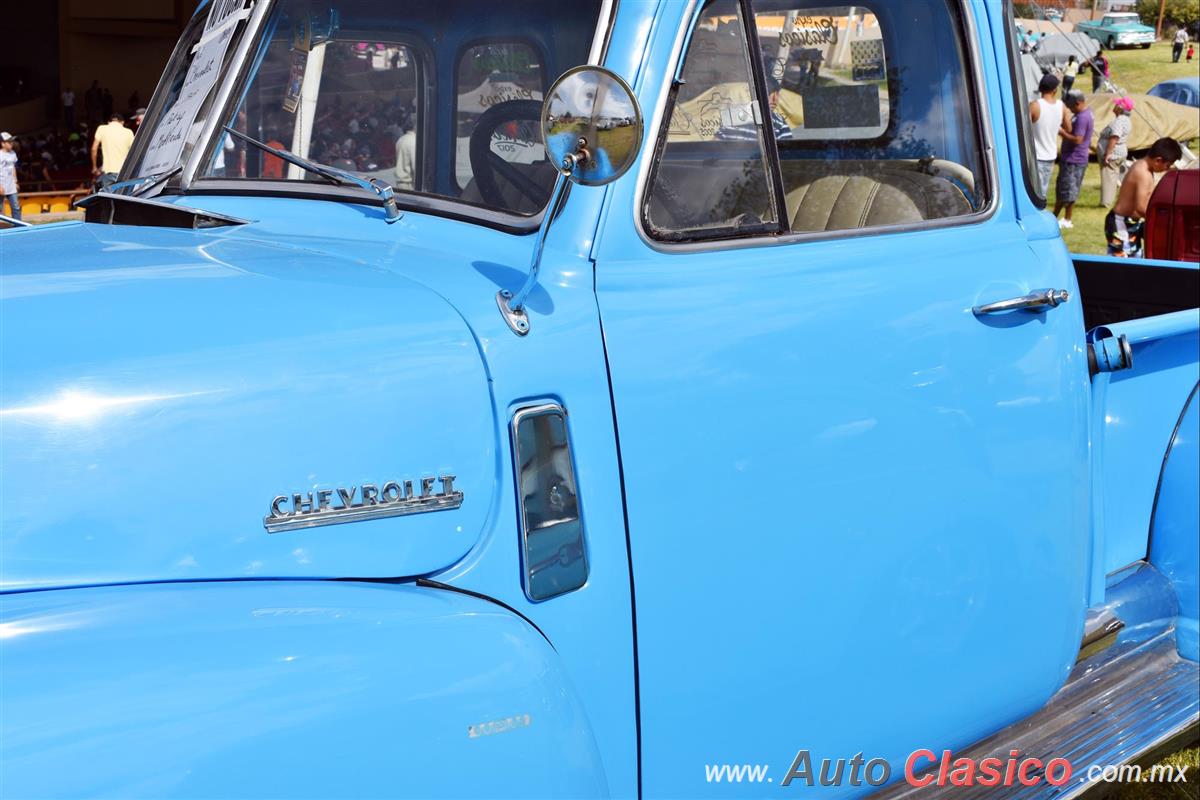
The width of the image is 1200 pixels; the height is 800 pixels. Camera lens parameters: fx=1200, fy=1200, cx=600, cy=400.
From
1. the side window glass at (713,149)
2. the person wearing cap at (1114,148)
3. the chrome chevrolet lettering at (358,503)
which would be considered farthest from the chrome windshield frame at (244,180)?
the person wearing cap at (1114,148)

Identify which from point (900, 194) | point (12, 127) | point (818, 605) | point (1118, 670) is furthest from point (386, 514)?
point (12, 127)

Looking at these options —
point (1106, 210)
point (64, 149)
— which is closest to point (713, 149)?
point (1106, 210)

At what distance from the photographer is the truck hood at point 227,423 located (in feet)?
4.69

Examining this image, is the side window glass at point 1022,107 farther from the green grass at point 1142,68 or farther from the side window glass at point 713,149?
the green grass at point 1142,68

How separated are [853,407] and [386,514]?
841mm

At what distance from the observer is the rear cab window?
6.62 ft

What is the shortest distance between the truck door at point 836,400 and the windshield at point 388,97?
1.21 ft

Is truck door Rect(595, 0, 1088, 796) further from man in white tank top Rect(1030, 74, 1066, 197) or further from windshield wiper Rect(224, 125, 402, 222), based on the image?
man in white tank top Rect(1030, 74, 1066, 197)

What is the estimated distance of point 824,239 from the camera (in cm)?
215

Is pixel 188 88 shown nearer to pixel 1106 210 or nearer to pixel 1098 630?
pixel 1098 630

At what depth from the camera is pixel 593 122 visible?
1.62 meters

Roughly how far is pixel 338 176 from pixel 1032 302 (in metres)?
1.31

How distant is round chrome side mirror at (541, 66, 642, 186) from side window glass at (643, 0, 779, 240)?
31 cm

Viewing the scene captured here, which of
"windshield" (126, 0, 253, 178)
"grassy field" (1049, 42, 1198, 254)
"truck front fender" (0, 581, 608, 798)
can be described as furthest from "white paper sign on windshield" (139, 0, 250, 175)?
"grassy field" (1049, 42, 1198, 254)
